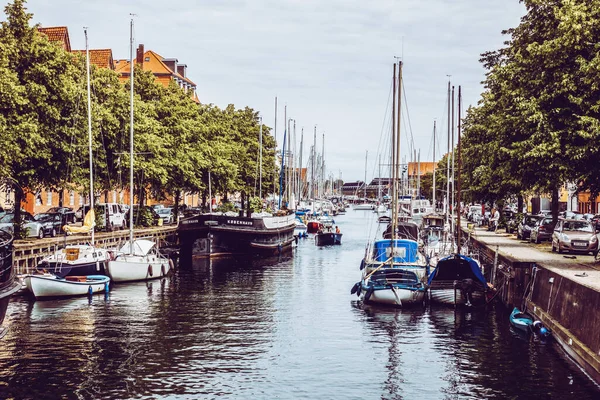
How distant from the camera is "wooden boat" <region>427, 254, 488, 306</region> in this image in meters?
33.4

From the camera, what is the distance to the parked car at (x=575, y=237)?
37875 millimetres

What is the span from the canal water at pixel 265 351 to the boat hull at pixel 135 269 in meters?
2.00

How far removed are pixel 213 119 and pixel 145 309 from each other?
5146cm

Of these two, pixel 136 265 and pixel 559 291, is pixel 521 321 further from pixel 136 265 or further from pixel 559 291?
pixel 136 265

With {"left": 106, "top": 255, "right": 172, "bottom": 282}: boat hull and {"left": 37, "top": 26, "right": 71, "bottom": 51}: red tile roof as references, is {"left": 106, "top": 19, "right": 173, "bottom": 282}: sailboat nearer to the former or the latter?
{"left": 106, "top": 255, "right": 172, "bottom": 282}: boat hull

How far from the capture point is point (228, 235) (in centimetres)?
5816

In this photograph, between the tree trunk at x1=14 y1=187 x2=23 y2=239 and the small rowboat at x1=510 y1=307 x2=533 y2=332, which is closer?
the small rowboat at x1=510 y1=307 x2=533 y2=332

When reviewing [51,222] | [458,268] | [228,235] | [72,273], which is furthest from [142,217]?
[458,268]

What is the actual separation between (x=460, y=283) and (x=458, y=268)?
65 cm

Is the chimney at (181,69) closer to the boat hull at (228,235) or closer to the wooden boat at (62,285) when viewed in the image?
the boat hull at (228,235)

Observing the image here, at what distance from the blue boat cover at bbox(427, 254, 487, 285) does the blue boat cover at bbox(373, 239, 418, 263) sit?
11.0ft

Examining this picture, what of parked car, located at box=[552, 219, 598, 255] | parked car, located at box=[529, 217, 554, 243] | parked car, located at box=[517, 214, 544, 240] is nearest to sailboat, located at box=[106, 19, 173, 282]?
parked car, located at box=[552, 219, 598, 255]

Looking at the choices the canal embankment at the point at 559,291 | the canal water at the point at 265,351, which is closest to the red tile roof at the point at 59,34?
the canal water at the point at 265,351

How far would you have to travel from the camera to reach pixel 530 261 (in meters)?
31.1
